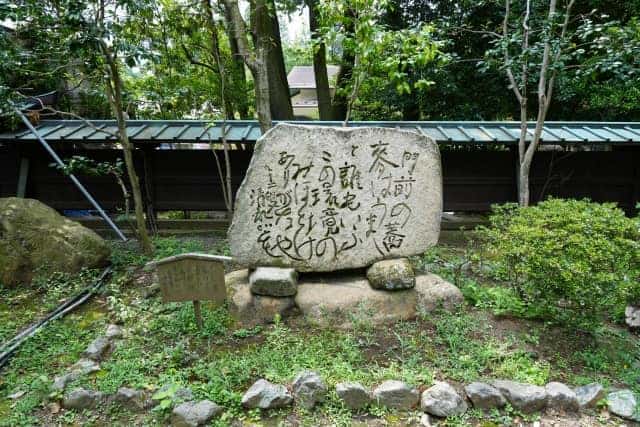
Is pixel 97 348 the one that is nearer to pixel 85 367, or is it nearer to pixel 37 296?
pixel 85 367

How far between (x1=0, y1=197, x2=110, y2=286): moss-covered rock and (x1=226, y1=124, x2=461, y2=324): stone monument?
2.86 meters

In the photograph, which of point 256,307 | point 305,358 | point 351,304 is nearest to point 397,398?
point 305,358

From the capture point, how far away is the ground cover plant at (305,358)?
11.8ft

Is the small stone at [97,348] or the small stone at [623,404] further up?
the small stone at [97,348]

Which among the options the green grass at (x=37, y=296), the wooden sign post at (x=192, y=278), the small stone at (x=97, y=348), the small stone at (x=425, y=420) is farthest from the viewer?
the green grass at (x=37, y=296)

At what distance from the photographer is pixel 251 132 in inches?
343

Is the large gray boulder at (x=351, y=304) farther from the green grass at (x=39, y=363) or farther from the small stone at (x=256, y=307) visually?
the green grass at (x=39, y=363)

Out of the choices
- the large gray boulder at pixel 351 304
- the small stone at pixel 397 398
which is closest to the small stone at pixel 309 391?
the small stone at pixel 397 398

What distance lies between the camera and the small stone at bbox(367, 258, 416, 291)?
4.98 m

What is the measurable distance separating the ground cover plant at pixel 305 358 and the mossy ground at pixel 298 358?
0.04 feet

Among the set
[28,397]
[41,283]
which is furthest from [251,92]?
[28,397]

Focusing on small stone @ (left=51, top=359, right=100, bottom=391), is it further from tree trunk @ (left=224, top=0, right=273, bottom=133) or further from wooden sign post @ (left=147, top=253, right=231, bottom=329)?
tree trunk @ (left=224, top=0, right=273, bottom=133)

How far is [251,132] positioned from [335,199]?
13.8 feet

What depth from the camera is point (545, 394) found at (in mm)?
3645
